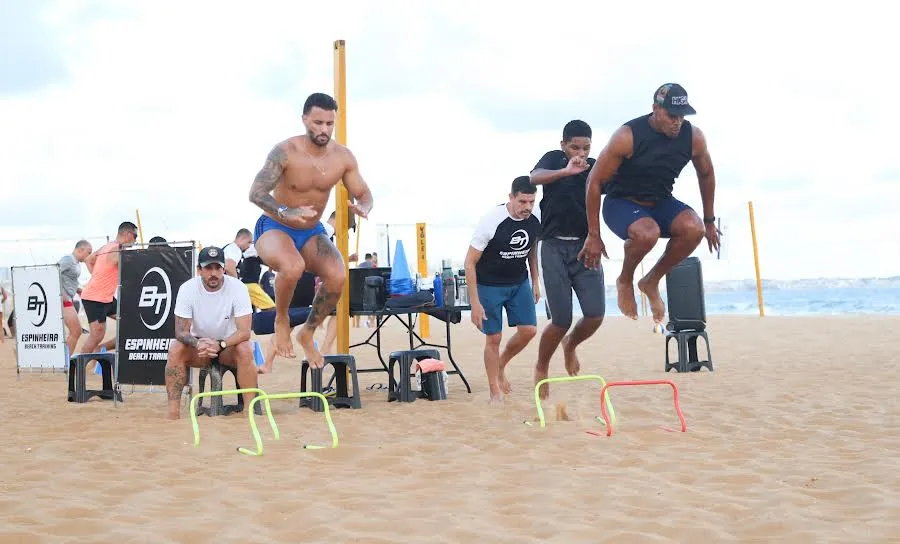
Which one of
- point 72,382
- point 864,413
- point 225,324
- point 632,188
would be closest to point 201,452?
point 225,324

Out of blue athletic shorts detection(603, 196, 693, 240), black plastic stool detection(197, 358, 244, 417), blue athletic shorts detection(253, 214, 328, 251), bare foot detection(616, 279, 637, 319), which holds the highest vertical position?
blue athletic shorts detection(253, 214, 328, 251)

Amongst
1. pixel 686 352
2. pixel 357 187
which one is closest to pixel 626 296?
pixel 357 187

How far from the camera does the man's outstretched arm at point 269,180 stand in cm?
579

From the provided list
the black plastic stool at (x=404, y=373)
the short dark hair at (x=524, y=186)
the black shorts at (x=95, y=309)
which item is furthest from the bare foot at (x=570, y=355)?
the black shorts at (x=95, y=309)

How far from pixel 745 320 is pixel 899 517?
16.4m

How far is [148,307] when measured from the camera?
24.8ft

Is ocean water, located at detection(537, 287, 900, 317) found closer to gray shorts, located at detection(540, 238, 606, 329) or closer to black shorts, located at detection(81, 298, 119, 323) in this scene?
black shorts, located at detection(81, 298, 119, 323)

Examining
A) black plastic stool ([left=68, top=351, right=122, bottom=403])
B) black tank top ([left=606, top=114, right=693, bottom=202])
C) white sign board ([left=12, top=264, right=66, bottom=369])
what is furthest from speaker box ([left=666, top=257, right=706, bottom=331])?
white sign board ([left=12, top=264, right=66, bottom=369])

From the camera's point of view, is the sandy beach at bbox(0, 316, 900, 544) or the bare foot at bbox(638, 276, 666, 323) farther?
the bare foot at bbox(638, 276, 666, 323)

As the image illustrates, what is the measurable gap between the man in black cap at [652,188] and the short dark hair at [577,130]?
1.14 m

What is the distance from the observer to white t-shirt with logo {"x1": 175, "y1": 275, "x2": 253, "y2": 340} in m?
6.66

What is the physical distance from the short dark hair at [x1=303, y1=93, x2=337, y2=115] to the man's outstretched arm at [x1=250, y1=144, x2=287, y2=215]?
304mm

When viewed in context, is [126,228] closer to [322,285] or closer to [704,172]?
[322,285]

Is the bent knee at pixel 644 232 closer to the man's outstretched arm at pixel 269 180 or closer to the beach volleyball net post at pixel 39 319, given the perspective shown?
the man's outstretched arm at pixel 269 180
